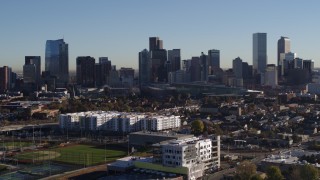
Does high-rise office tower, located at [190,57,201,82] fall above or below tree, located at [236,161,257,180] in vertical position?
above

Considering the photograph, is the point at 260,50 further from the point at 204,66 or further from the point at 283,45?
the point at 204,66

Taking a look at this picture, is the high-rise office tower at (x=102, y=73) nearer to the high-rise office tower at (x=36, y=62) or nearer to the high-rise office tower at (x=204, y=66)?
the high-rise office tower at (x=36, y=62)

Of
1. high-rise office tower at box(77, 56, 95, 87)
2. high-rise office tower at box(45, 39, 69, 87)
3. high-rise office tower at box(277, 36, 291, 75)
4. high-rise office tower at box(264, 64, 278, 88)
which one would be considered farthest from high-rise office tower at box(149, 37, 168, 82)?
high-rise office tower at box(277, 36, 291, 75)

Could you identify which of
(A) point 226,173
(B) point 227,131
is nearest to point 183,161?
(A) point 226,173

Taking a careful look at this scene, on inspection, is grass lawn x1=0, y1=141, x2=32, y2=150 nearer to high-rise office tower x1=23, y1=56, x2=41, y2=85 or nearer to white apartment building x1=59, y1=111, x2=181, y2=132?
white apartment building x1=59, y1=111, x2=181, y2=132

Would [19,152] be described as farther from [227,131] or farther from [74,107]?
[74,107]

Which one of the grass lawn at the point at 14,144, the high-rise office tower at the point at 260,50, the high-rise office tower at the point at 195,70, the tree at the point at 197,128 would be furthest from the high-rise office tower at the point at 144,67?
the grass lawn at the point at 14,144
